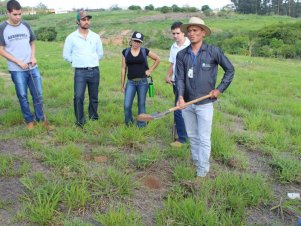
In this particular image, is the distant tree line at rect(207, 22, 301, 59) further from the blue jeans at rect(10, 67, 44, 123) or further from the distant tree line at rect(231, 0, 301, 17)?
the distant tree line at rect(231, 0, 301, 17)

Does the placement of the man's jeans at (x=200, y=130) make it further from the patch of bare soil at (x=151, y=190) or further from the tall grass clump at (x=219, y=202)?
the patch of bare soil at (x=151, y=190)

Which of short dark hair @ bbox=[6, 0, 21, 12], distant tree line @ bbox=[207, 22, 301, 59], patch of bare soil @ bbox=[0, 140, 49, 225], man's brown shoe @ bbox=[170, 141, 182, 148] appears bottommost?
distant tree line @ bbox=[207, 22, 301, 59]

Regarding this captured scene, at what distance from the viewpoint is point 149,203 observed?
3.73m

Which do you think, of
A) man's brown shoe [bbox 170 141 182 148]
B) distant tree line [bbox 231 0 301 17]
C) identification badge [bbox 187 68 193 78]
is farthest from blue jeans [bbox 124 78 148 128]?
distant tree line [bbox 231 0 301 17]

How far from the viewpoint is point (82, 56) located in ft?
18.6

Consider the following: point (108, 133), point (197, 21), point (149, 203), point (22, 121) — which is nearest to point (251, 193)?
point (149, 203)

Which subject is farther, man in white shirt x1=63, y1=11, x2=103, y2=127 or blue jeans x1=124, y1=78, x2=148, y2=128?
blue jeans x1=124, y1=78, x2=148, y2=128

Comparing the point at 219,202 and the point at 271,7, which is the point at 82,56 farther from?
the point at 271,7

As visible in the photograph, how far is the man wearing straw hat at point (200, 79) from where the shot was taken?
393 centimetres

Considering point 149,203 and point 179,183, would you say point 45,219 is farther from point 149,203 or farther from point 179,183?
point 179,183

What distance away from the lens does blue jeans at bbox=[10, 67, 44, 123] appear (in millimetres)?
5586

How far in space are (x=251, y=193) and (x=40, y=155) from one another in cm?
275

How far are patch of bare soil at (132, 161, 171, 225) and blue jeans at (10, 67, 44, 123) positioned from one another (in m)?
2.48

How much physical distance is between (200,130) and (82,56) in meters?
2.56
